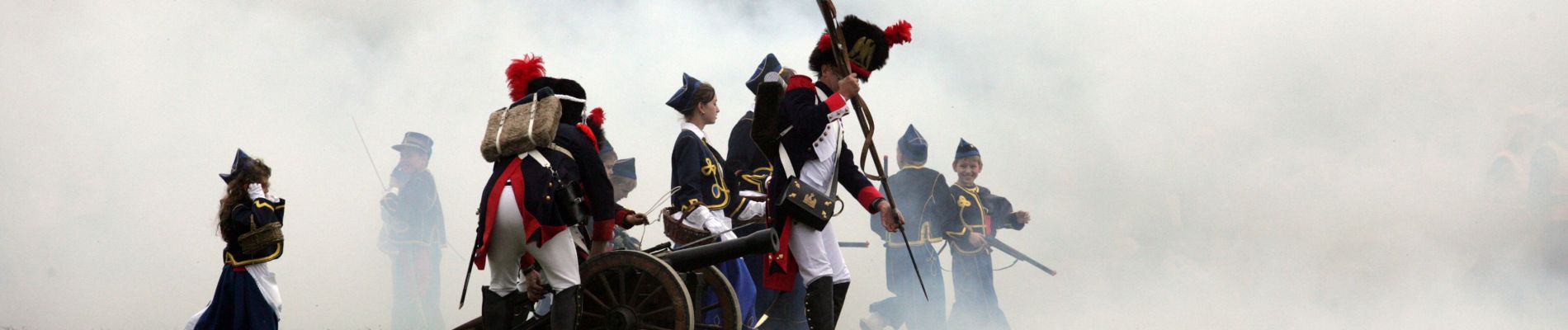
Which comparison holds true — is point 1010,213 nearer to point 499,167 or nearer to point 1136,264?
point 1136,264

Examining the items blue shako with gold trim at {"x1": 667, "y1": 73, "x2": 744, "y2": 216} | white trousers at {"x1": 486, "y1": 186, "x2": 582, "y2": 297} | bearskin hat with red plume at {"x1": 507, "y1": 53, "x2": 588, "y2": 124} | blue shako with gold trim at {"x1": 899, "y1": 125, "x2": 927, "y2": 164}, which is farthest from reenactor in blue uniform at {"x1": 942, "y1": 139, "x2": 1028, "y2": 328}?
white trousers at {"x1": 486, "y1": 186, "x2": 582, "y2": 297}

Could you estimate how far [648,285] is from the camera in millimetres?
4551

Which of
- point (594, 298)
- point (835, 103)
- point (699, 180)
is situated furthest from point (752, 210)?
point (835, 103)

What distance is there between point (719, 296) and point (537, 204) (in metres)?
0.82

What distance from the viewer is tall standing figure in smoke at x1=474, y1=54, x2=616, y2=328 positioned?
4434 millimetres

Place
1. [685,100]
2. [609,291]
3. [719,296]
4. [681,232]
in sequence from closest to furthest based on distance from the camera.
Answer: [609,291], [719,296], [681,232], [685,100]

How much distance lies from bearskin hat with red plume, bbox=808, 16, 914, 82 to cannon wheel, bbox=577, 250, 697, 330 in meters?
0.87

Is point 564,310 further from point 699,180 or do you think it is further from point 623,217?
point 699,180

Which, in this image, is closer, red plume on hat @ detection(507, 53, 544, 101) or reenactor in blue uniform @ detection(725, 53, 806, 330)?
red plume on hat @ detection(507, 53, 544, 101)

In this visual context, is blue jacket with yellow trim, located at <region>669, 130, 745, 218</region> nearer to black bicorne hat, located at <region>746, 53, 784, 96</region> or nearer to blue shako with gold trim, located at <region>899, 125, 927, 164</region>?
black bicorne hat, located at <region>746, 53, 784, 96</region>

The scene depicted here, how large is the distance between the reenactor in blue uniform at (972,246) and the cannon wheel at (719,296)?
503 centimetres

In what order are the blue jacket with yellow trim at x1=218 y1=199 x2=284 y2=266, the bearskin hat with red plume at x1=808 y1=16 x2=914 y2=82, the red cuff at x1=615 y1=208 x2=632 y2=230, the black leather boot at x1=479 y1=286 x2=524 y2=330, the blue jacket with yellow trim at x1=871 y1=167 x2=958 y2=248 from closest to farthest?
the black leather boot at x1=479 y1=286 x2=524 y2=330 → the bearskin hat with red plume at x1=808 y1=16 x2=914 y2=82 → the red cuff at x1=615 y1=208 x2=632 y2=230 → the blue jacket with yellow trim at x1=218 y1=199 x2=284 y2=266 → the blue jacket with yellow trim at x1=871 y1=167 x2=958 y2=248

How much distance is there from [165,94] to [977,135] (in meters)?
6.72

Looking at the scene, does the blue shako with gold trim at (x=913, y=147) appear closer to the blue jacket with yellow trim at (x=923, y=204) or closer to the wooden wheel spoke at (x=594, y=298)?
the blue jacket with yellow trim at (x=923, y=204)
